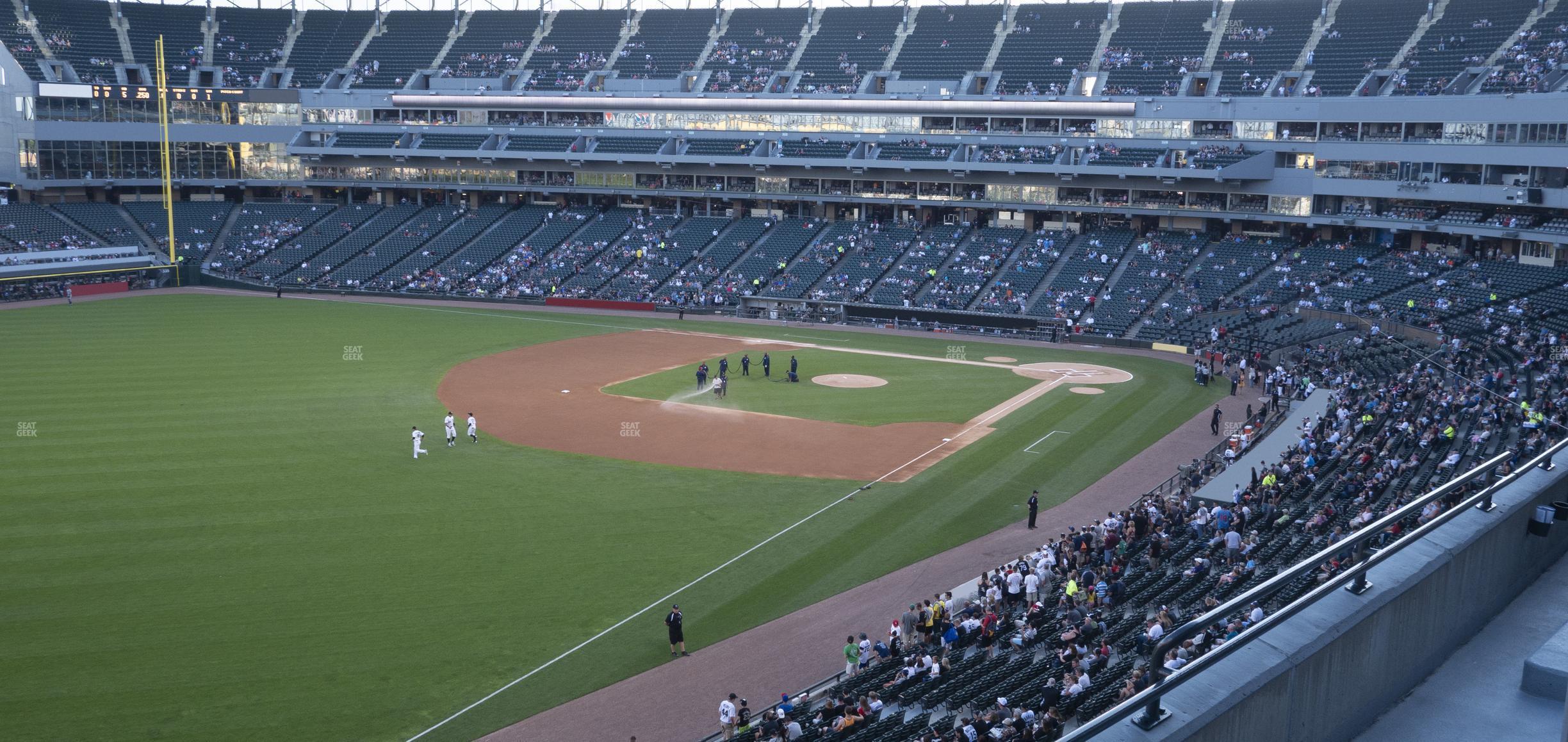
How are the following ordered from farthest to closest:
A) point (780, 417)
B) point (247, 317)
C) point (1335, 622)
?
point (247, 317) → point (780, 417) → point (1335, 622)

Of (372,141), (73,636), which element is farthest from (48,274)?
(73,636)

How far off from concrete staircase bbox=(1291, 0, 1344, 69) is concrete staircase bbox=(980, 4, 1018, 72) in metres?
19.2

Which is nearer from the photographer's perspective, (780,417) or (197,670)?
(197,670)

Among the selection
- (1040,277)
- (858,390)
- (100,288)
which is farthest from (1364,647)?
(100,288)

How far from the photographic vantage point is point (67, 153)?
271 feet

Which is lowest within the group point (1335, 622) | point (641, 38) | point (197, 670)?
point (197, 670)

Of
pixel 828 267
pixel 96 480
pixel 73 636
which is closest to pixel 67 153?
pixel 828 267

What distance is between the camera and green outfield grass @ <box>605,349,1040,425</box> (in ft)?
141

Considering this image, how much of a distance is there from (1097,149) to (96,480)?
58.8 meters

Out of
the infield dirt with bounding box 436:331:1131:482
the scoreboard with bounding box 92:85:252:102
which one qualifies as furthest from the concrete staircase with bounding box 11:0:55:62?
the infield dirt with bounding box 436:331:1131:482

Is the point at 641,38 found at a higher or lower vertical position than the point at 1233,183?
higher

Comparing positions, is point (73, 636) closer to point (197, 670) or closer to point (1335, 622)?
point (197, 670)

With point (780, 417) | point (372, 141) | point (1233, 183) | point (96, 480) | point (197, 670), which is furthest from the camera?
point (372, 141)

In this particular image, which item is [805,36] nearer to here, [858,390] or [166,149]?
[166,149]
